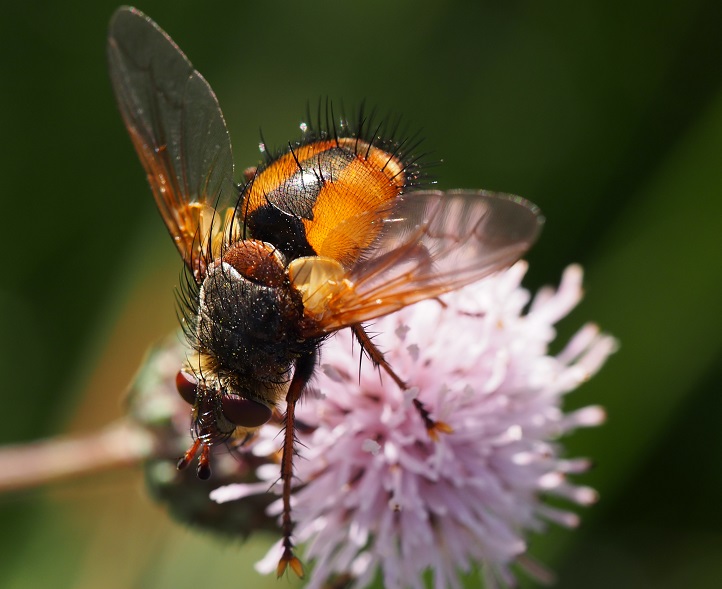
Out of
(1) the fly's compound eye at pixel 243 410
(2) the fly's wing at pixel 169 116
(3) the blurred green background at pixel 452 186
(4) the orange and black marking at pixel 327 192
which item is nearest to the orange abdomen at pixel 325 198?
(4) the orange and black marking at pixel 327 192

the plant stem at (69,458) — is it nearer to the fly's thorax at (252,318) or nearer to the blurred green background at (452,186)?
the blurred green background at (452,186)

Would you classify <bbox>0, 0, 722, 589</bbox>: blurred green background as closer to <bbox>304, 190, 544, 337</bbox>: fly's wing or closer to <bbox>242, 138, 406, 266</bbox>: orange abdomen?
<bbox>242, 138, 406, 266</bbox>: orange abdomen

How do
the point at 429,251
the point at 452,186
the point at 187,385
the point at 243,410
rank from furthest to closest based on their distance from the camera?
the point at 452,186, the point at 187,385, the point at 243,410, the point at 429,251

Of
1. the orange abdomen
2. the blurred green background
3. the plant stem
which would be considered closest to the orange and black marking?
the orange abdomen

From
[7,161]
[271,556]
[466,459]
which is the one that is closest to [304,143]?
[466,459]

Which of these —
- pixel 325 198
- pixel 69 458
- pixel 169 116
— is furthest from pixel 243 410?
pixel 69 458

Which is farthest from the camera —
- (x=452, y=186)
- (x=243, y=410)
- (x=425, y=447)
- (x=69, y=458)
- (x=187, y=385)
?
(x=452, y=186)

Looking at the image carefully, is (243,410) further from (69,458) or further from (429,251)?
(69,458)
